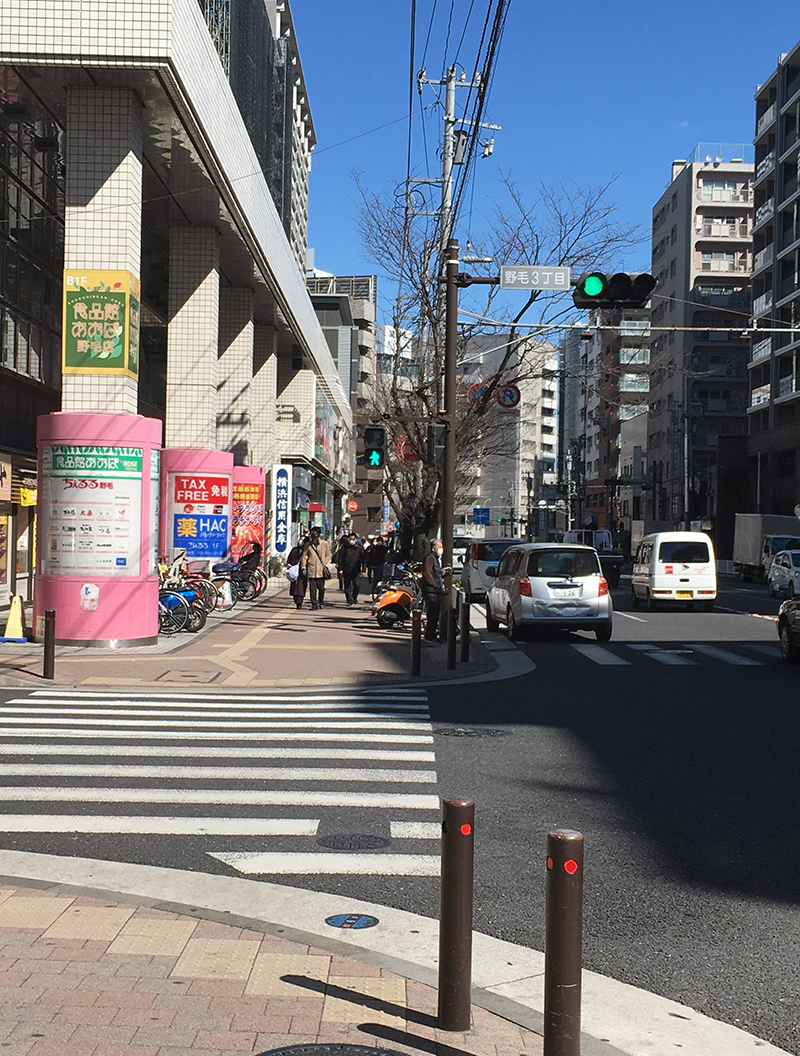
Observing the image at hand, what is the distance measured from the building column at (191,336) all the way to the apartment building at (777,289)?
1743 inches

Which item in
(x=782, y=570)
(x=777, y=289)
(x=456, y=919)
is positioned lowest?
(x=456, y=919)

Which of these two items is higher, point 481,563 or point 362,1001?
point 481,563

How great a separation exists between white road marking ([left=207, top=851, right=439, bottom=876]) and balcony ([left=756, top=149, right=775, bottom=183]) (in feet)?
232

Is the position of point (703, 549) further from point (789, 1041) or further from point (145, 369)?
point (789, 1041)

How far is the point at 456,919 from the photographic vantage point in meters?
4.09

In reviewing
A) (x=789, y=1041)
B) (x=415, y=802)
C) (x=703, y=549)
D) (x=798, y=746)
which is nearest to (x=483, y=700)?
(x=798, y=746)

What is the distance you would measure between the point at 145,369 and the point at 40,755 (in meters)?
26.8

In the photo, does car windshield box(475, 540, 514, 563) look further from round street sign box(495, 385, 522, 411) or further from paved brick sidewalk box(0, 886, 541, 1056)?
paved brick sidewalk box(0, 886, 541, 1056)

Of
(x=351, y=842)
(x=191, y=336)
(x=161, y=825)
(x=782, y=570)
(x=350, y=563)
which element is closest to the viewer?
(x=351, y=842)

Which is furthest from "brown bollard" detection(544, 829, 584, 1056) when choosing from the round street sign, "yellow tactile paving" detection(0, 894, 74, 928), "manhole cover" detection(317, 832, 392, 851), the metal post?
the round street sign

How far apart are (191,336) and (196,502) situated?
387 centimetres

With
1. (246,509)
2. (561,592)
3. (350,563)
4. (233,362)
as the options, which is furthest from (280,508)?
(561,592)

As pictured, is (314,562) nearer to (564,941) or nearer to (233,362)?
(233,362)

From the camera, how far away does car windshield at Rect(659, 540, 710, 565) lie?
30203mm
